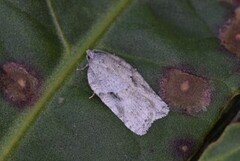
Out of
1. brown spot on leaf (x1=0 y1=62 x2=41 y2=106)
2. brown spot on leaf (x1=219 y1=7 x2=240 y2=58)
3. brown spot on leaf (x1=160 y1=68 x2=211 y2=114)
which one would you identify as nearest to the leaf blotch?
brown spot on leaf (x1=160 y1=68 x2=211 y2=114)

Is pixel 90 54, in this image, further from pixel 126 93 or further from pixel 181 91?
pixel 181 91

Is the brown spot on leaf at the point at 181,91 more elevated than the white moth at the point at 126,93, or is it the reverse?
the white moth at the point at 126,93

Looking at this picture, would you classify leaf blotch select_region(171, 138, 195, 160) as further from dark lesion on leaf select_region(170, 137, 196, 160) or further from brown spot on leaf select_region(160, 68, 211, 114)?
brown spot on leaf select_region(160, 68, 211, 114)

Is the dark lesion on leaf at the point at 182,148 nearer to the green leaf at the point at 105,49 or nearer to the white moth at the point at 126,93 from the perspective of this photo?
the green leaf at the point at 105,49

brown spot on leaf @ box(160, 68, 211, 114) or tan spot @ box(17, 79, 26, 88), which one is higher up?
tan spot @ box(17, 79, 26, 88)

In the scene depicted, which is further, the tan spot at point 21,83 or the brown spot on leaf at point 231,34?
the brown spot on leaf at point 231,34

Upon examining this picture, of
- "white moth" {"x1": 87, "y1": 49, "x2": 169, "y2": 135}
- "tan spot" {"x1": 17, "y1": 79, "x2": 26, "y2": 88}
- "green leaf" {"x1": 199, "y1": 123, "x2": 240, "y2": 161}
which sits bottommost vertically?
"green leaf" {"x1": 199, "y1": 123, "x2": 240, "y2": 161}

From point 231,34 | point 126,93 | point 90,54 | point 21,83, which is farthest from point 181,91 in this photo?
point 21,83

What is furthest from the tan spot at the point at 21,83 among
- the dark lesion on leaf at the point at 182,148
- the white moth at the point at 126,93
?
the dark lesion on leaf at the point at 182,148
